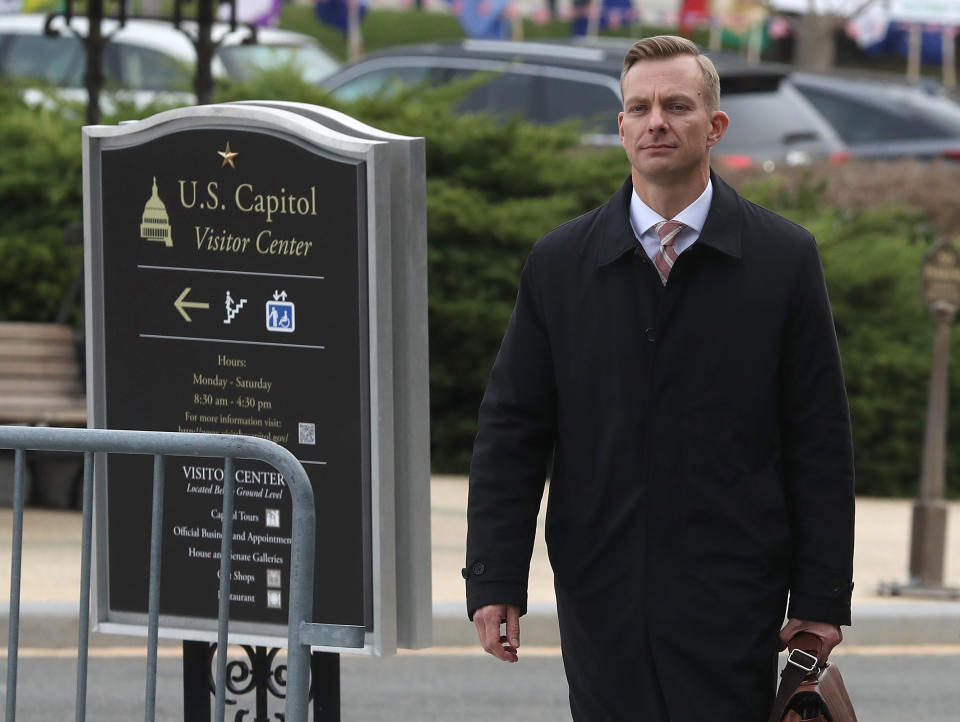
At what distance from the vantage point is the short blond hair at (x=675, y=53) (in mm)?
3441

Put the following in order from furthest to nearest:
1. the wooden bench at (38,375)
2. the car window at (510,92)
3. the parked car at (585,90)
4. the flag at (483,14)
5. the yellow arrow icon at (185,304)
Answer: the flag at (483,14), the car window at (510,92), the parked car at (585,90), the wooden bench at (38,375), the yellow arrow icon at (185,304)

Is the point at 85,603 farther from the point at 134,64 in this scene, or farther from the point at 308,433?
the point at 134,64

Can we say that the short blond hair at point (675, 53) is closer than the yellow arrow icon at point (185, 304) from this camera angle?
Yes

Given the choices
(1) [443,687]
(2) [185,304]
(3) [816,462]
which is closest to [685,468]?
(3) [816,462]

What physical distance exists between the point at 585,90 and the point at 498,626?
36.5ft

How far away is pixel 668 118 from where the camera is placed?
3.41 meters

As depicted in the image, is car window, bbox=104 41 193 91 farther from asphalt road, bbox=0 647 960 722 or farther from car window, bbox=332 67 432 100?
asphalt road, bbox=0 647 960 722

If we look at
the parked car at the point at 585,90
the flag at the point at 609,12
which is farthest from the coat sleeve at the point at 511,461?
the flag at the point at 609,12

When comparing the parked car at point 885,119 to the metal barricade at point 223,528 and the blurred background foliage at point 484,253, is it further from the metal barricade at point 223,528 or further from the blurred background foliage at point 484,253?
the metal barricade at point 223,528

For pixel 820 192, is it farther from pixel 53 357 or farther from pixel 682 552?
→ pixel 682 552

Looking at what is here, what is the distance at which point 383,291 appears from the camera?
430 centimetres

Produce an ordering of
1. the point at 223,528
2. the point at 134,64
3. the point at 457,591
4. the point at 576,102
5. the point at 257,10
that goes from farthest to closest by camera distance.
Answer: the point at 257,10, the point at 134,64, the point at 576,102, the point at 457,591, the point at 223,528

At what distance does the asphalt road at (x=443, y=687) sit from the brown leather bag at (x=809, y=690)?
2882 mm

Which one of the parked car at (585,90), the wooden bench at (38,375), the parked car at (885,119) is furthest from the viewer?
the parked car at (885,119)
